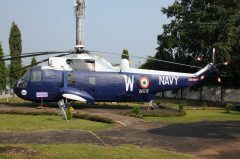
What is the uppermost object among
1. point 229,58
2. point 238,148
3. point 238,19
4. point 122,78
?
point 238,19

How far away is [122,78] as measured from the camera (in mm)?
28500

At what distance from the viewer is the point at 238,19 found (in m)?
39.9

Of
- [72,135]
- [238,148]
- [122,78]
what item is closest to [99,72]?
[122,78]

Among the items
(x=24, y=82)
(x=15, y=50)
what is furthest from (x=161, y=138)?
(x=15, y=50)

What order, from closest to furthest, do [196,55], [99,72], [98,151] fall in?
[98,151] → [99,72] → [196,55]

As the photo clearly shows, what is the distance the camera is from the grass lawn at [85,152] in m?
9.96

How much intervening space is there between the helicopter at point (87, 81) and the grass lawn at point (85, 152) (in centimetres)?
1558

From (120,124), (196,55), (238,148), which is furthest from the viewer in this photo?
(196,55)

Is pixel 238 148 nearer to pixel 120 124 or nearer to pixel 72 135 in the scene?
pixel 72 135

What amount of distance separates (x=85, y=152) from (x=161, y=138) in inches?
159

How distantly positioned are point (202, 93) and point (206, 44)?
10568 millimetres

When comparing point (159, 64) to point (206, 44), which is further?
point (159, 64)

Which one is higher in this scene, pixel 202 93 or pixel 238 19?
pixel 238 19

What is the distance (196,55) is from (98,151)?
33.0 meters
